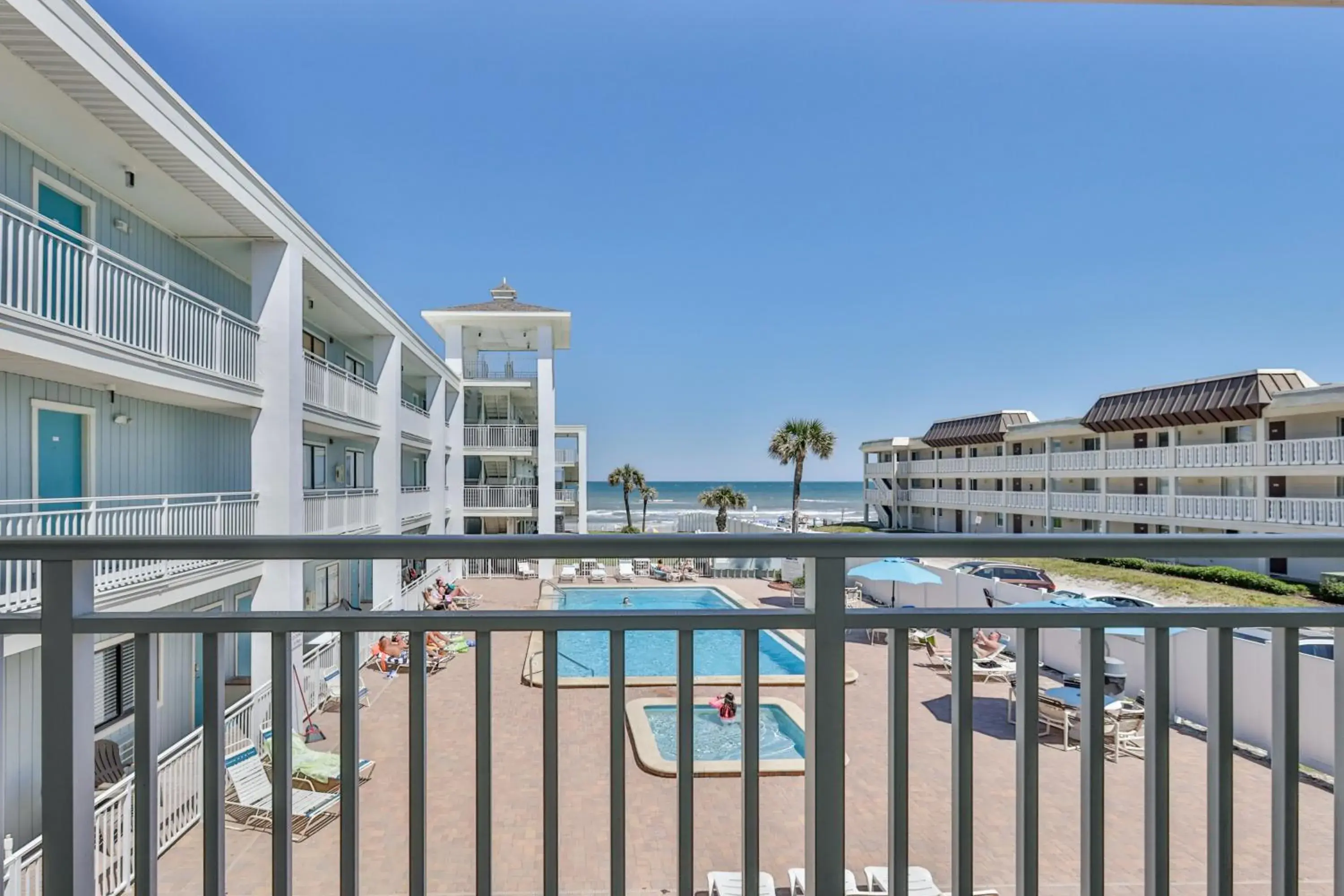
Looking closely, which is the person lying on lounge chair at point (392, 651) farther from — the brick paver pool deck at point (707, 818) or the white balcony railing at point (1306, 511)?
the white balcony railing at point (1306, 511)

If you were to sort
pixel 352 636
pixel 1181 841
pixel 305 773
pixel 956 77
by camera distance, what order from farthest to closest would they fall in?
pixel 956 77, pixel 305 773, pixel 1181 841, pixel 352 636

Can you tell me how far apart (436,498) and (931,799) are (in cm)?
1358

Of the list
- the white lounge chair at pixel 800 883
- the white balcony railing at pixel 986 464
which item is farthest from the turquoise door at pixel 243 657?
the white balcony railing at pixel 986 464

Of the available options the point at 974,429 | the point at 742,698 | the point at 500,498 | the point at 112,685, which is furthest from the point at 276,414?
the point at 974,429

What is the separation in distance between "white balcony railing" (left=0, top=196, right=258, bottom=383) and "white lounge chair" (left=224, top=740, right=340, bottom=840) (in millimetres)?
3655

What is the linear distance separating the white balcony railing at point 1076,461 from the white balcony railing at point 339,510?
18.6 metres

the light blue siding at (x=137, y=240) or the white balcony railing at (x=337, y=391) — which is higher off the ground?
the light blue siding at (x=137, y=240)

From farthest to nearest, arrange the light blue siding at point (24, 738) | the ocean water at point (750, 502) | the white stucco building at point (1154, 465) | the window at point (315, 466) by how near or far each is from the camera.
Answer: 1. the ocean water at point (750, 502)
2. the white stucco building at point (1154, 465)
3. the window at point (315, 466)
4. the light blue siding at point (24, 738)

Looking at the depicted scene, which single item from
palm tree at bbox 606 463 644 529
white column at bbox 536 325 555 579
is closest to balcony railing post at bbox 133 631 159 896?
white column at bbox 536 325 555 579

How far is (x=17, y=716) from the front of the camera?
5332mm

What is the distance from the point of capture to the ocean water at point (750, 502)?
36.0 meters

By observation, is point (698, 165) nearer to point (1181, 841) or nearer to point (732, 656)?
point (732, 656)

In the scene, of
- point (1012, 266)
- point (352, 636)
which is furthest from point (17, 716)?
point (1012, 266)

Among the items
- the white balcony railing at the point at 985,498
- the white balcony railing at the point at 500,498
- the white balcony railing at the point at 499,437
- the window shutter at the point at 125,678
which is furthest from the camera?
the white balcony railing at the point at 985,498
